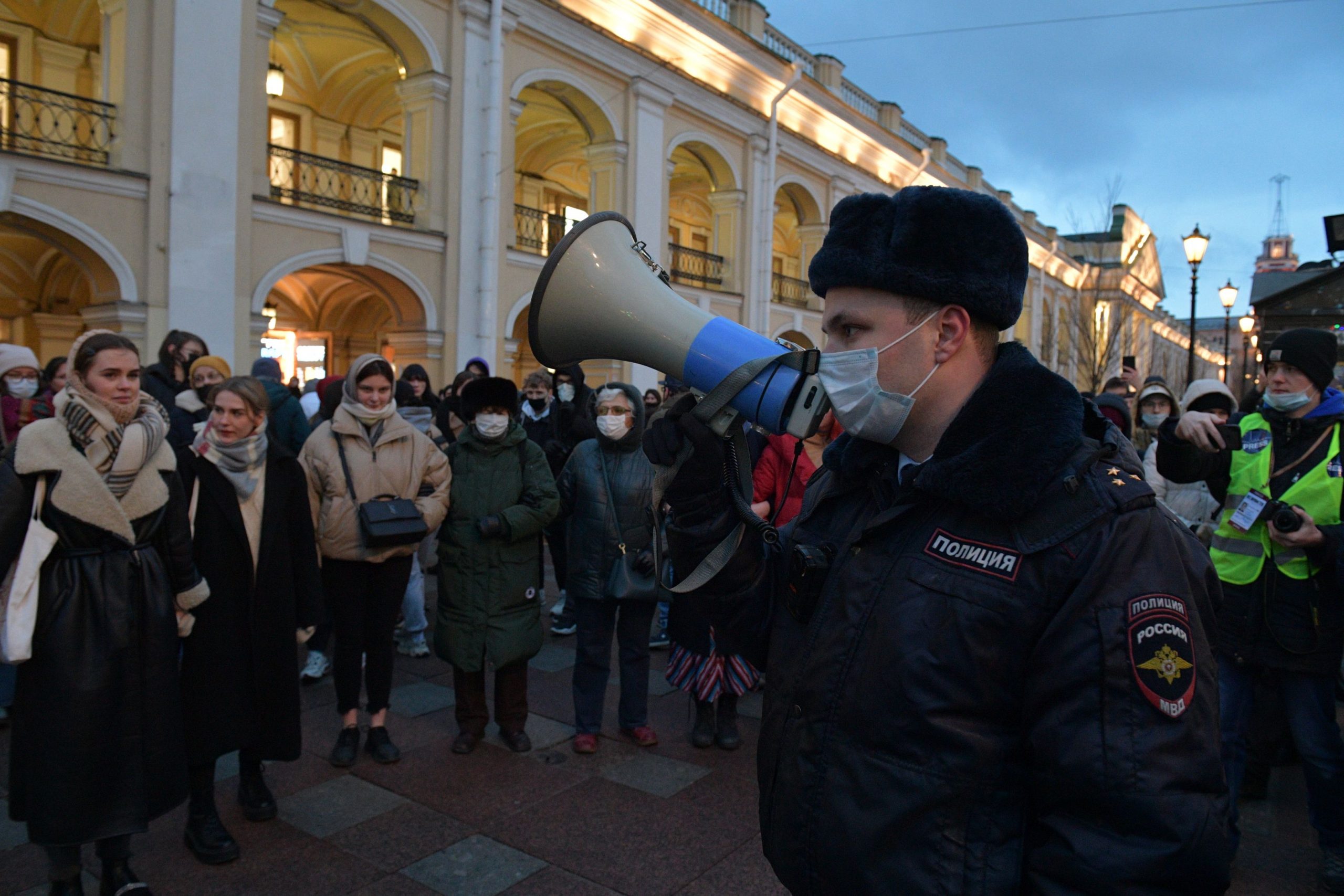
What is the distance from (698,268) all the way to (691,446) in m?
18.2

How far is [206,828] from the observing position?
3.29m

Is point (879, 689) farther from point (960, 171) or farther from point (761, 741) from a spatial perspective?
point (960, 171)

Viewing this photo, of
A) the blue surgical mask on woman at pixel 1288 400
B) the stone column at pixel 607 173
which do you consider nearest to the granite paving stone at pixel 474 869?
the blue surgical mask on woman at pixel 1288 400

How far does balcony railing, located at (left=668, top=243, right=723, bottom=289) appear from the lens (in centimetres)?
1855

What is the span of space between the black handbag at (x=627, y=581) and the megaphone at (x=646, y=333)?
2.59 meters

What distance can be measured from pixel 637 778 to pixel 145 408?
2.66 m

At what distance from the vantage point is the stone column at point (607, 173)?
A: 1597cm

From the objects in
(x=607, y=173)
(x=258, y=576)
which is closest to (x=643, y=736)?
(x=258, y=576)

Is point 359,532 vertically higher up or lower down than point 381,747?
higher up

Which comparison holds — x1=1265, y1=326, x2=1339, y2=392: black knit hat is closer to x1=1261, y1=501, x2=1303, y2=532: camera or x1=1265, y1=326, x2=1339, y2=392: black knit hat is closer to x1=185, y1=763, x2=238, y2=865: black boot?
x1=1261, y1=501, x2=1303, y2=532: camera

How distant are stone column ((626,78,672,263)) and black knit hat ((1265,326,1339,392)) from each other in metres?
13.1

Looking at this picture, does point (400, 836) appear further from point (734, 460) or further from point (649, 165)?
point (649, 165)

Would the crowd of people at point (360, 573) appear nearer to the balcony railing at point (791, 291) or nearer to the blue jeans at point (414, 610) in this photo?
the blue jeans at point (414, 610)

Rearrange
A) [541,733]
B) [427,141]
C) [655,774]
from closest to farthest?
[655,774], [541,733], [427,141]
